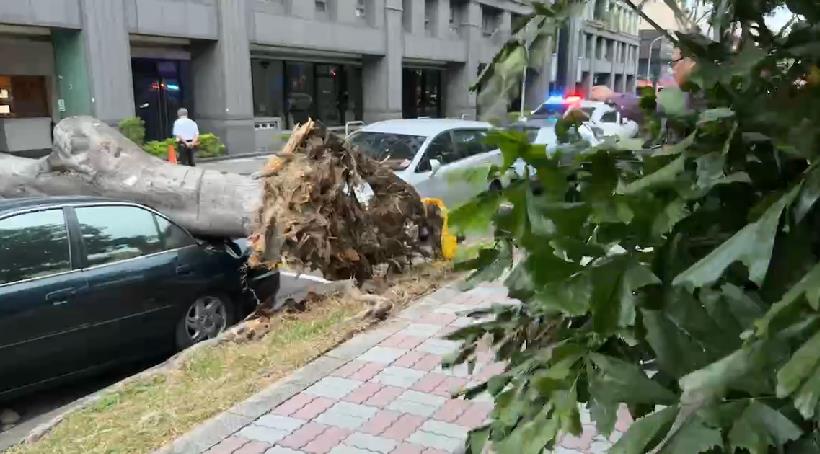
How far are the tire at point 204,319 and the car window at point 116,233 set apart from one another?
595 mm

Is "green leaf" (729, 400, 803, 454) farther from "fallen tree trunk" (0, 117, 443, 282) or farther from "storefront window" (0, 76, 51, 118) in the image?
"storefront window" (0, 76, 51, 118)

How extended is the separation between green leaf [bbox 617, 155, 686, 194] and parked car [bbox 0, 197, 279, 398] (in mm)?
4521

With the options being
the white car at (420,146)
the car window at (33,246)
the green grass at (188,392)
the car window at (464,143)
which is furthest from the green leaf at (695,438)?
the car window at (464,143)

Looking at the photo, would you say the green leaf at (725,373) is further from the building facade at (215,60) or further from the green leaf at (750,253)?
the building facade at (215,60)

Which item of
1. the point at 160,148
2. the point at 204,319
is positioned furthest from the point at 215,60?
the point at 204,319

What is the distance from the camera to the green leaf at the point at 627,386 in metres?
1.20

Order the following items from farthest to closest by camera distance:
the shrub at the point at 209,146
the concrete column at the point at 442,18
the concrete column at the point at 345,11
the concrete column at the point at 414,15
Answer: the concrete column at the point at 442,18 < the concrete column at the point at 414,15 < the concrete column at the point at 345,11 < the shrub at the point at 209,146

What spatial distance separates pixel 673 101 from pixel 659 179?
0.88ft

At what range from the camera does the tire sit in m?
5.86

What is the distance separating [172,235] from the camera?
6.00 meters

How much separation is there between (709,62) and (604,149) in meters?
0.25

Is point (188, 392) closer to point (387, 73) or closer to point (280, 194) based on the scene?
point (280, 194)

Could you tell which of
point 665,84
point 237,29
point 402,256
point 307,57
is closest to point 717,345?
point 665,84

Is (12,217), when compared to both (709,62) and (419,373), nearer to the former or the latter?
(419,373)
